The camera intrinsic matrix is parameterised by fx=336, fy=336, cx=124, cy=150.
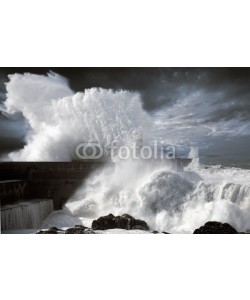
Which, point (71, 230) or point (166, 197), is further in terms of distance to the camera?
point (166, 197)

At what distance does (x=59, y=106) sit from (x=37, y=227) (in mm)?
1996

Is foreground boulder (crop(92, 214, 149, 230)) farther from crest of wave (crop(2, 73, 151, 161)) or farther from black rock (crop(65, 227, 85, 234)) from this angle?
crest of wave (crop(2, 73, 151, 161))

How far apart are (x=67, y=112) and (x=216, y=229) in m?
2.95

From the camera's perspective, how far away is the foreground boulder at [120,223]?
5.37m

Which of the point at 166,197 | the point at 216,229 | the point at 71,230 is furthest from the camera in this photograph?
the point at 166,197

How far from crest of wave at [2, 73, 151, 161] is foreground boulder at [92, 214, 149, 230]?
3.95ft

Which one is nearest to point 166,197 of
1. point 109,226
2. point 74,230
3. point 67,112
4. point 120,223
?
point 120,223

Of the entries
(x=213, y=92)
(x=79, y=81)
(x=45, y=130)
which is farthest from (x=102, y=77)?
(x=213, y=92)

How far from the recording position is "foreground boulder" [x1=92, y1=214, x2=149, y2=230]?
5.37 m

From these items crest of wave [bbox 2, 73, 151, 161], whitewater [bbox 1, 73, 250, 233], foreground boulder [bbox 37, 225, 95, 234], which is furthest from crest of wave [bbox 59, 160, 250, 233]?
crest of wave [bbox 2, 73, 151, 161]

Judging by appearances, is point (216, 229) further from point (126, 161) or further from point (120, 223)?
point (126, 161)

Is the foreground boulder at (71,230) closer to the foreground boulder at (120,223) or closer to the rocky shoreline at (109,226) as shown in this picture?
the rocky shoreline at (109,226)

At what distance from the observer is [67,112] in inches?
211

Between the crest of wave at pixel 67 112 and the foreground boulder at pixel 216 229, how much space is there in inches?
69.2
